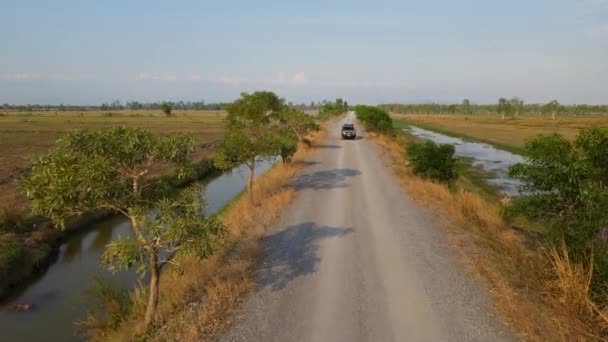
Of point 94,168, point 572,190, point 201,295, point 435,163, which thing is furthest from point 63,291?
point 435,163

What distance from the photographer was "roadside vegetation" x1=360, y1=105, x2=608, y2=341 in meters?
8.66

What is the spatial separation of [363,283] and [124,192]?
6008 mm

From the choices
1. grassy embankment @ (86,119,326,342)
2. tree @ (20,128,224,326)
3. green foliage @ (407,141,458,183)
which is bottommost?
grassy embankment @ (86,119,326,342)

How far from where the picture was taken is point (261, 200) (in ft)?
65.2

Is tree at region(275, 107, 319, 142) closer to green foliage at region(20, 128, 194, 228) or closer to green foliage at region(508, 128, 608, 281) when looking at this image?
green foliage at region(508, 128, 608, 281)

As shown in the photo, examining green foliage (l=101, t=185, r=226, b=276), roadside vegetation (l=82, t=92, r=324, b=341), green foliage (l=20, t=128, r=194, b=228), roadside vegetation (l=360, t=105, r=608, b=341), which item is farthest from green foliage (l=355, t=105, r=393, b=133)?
green foliage (l=20, t=128, r=194, b=228)

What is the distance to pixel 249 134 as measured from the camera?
2153 centimetres

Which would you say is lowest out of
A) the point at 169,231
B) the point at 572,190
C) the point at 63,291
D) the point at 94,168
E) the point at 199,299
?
the point at 63,291

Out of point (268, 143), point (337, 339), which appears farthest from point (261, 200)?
point (337, 339)

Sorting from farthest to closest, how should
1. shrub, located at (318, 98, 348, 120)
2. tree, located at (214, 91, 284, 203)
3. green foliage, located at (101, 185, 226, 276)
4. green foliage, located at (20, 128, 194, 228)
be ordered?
shrub, located at (318, 98, 348, 120) < tree, located at (214, 91, 284, 203) < green foliage, located at (101, 185, 226, 276) < green foliage, located at (20, 128, 194, 228)

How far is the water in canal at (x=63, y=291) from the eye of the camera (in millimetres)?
11281

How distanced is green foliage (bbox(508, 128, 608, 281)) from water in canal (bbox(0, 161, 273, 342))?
33.5 ft

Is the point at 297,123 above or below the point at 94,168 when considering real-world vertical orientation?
above

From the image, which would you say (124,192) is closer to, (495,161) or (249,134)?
(249,134)
